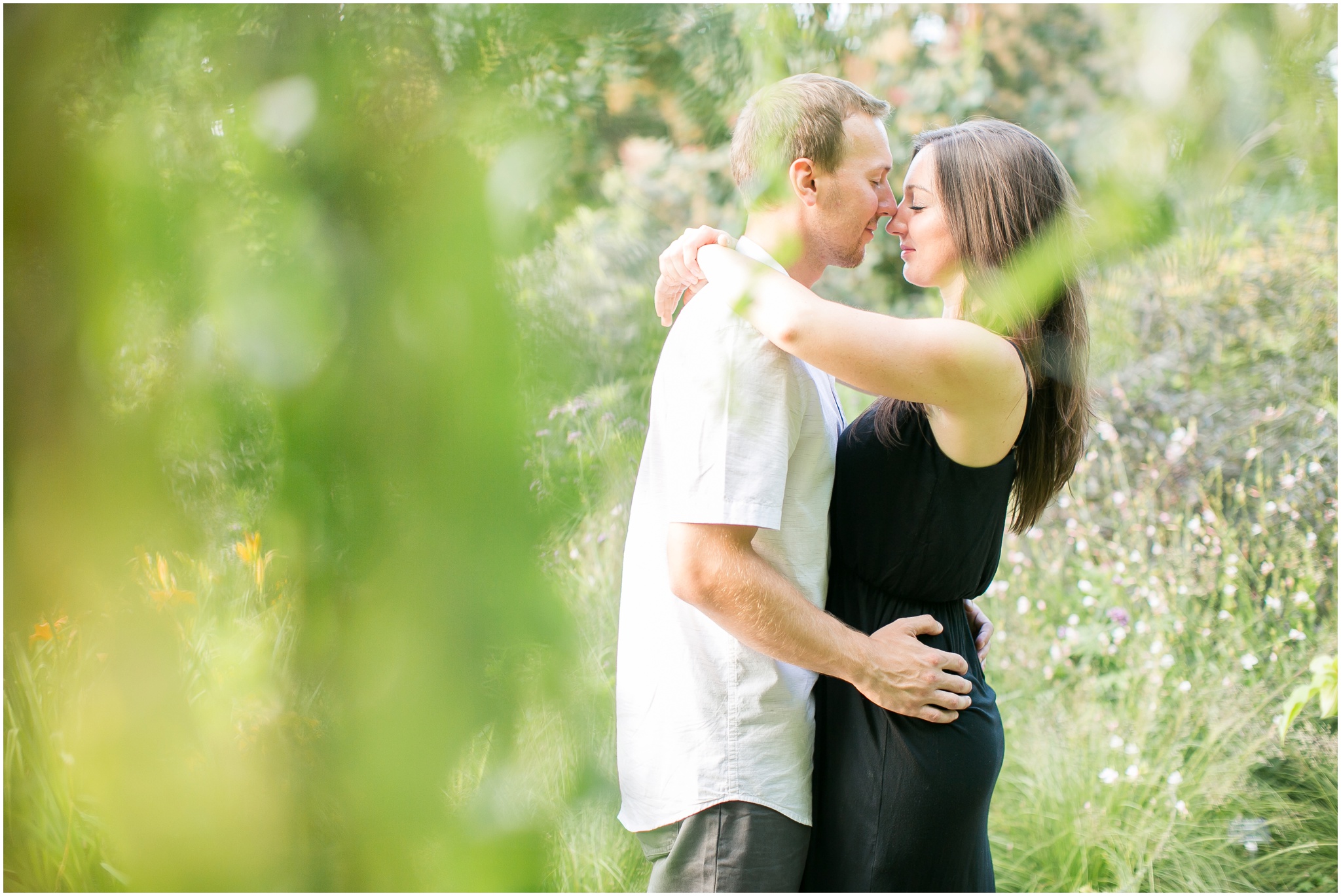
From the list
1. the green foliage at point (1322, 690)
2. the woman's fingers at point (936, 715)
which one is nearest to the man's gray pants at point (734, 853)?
the woman's fingers at point (936, 715)

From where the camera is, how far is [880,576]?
58.3 inches

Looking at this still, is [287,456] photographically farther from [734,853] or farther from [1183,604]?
[1183,604]

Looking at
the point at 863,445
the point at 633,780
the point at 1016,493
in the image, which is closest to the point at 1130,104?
the point at 863,445

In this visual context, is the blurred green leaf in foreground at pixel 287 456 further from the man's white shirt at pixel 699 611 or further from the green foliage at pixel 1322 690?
→ the green foliage at pixel 1322 690

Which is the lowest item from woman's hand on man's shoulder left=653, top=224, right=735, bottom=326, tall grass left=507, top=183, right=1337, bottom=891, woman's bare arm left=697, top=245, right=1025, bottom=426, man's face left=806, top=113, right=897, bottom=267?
tall grass left=507, top=183, right=1337, bottom=891

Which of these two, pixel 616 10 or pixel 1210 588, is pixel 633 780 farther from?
pixel 1210 588

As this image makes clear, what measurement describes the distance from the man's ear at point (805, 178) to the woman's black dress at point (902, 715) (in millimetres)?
407

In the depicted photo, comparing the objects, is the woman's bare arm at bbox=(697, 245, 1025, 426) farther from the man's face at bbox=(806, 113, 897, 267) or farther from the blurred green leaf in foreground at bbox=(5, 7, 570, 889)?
the blurred green leaf in foreground at bbox=(5, 7, 570, 889)

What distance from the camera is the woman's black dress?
1400mm

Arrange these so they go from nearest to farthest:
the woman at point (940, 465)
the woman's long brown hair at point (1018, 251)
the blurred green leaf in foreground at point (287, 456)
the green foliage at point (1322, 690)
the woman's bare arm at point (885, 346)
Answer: the blurred green leaf in foreground at point (287, 456) → the woman's bare arm at point (885, 346) → the woman at point (940, 465) → the woman's long brown hair at point (1018, 251) → the green foliage at point (1322, 690)

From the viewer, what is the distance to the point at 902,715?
4.63ft

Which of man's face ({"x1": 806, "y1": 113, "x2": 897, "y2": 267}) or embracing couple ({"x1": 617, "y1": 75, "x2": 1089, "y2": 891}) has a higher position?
man's face ({"x1": 806, "y1": 113, "x2": 897, "y2": 267})

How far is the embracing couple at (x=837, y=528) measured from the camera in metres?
1.32

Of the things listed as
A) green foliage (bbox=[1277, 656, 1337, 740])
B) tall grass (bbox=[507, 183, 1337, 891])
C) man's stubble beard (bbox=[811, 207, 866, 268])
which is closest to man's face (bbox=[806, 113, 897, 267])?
man's stubble beard (bbox=[811, 207, 866, 268])
